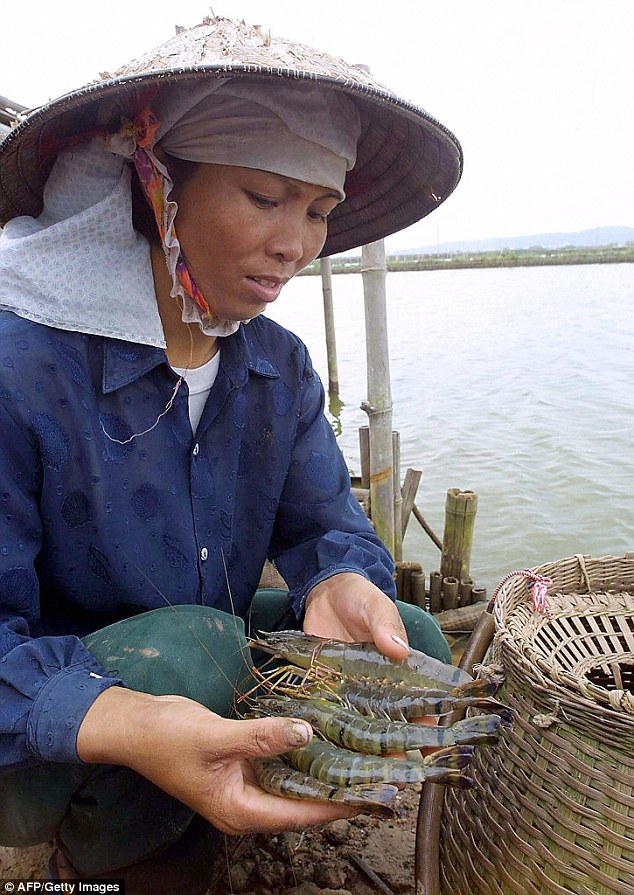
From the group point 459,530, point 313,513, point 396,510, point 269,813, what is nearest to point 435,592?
point 459,530

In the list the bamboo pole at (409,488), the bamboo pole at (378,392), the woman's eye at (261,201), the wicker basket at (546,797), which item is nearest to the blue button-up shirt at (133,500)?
the woman's eye at (261,201)

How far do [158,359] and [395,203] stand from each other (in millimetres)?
1052

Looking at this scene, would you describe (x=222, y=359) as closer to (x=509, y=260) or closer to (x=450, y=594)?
(x=450, y=594)

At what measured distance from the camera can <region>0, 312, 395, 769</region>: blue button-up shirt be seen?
5.39ft

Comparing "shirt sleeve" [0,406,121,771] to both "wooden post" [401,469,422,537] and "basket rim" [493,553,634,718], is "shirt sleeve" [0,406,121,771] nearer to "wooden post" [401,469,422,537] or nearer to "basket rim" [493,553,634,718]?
"basket rim" [493,553,634,718]

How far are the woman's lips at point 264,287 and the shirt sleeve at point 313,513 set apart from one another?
500 millimetres

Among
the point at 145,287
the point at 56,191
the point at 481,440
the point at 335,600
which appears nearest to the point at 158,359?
the point at 145,287

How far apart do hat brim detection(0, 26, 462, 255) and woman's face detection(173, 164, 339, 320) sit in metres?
0.24

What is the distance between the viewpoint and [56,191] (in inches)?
71.6

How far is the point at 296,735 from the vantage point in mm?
1271

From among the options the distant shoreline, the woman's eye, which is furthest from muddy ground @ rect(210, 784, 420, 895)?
the distant shoreline

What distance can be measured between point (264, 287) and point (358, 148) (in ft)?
2.13

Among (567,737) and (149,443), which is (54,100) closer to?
(149,443)

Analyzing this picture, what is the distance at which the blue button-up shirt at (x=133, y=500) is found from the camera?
1.64 m
